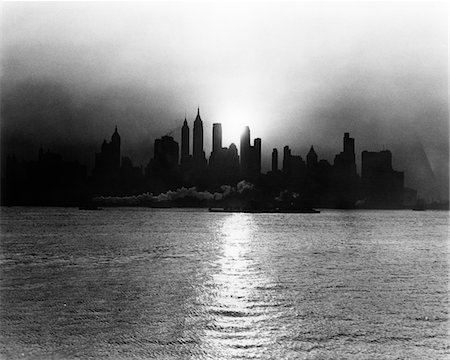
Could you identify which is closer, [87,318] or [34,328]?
[34,328]

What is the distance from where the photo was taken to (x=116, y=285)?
3303 centimetres

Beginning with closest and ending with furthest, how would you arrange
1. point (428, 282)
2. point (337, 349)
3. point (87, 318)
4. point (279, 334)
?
1. point (337, 349)
2. point (279, 334)
3. point (87, 318)
4. point (428, 282)

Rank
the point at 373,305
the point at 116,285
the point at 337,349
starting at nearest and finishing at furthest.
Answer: the point at 337,349, the point at 373,305, the point at 116,285

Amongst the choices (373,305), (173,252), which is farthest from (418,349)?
(173,252)

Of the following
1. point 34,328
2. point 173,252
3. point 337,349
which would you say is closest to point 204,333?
point 337,349

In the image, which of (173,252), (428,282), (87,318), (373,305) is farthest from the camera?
(173,252)

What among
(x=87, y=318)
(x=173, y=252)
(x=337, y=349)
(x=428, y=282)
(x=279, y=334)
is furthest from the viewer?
(x=173, y=252)

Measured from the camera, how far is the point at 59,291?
1170 inches

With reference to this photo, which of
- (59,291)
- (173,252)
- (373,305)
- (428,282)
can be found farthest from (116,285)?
(173,252)

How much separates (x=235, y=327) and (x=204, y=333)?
1.55 meters

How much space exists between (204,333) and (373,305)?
1101 centimetres

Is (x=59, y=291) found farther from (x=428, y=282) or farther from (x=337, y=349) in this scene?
(x=428, y=282)

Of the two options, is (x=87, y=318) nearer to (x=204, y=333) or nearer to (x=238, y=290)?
(x=204, y=333)

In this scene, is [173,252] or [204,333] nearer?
[204,333]
